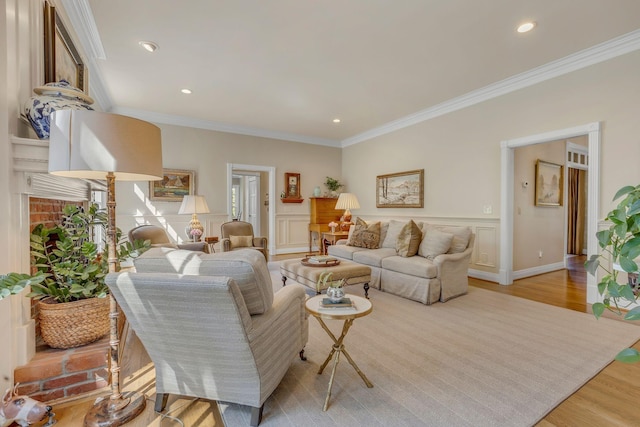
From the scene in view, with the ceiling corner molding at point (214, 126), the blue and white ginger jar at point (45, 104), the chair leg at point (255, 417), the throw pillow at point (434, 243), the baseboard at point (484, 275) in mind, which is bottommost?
the chair leg at point (255, 417)

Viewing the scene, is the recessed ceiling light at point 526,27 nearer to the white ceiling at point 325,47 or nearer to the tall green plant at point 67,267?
the white ceiling at point 325,47

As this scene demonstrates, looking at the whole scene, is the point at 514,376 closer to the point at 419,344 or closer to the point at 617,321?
the point at 419,344

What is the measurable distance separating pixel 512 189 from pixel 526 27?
2.12m

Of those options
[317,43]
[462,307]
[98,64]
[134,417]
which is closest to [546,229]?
[462,307]

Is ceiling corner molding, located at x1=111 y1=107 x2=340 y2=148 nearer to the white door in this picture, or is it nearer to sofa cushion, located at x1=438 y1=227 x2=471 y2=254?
the white door

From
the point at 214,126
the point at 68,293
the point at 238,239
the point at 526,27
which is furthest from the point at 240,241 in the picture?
the point at 526,27

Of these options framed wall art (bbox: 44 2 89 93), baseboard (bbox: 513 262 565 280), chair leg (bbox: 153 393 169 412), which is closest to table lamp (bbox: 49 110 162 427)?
chair leg (bbox: 153 393 169 412)

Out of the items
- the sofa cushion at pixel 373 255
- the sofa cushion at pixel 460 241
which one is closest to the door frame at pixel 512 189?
the sofa cushion at pixel 460 241

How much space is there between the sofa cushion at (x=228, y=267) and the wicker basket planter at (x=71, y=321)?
0.54m

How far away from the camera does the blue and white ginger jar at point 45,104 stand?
1.69 meters

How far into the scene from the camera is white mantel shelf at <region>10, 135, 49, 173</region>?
5.25 feet

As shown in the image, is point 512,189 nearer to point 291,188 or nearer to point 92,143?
point 291,188

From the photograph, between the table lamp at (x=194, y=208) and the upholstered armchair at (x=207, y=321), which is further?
the table lamp at (x=194, y=208)

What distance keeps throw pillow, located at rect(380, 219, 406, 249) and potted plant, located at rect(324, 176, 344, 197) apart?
2.75 meters
